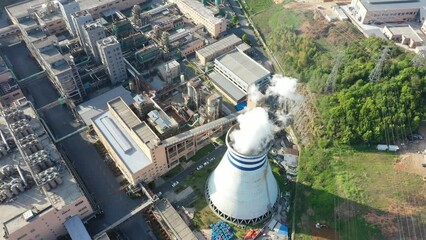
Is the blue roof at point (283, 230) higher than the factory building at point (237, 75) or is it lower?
lower

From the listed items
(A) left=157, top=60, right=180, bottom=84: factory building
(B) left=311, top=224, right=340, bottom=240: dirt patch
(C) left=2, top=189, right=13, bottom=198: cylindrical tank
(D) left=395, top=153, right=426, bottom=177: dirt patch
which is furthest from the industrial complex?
(D) left=395, top=153, right=426, bottom=177: dirt patch

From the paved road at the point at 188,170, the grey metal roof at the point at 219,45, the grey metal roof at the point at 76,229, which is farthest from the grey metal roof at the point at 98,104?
the grey metal roof at the point at 76,229

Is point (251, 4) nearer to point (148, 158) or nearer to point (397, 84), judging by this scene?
point (397, 84)

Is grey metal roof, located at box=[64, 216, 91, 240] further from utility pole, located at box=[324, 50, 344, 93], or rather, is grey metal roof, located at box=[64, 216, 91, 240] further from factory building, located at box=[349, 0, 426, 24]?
factory building, located at box=[349, 0, 426, 24]

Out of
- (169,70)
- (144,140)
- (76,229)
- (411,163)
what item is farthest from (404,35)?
(76,229)

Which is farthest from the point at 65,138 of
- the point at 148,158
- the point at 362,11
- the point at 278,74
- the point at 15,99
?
the point at 362,11

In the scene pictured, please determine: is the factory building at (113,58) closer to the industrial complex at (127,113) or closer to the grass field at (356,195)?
the industrial complex at (127,113)

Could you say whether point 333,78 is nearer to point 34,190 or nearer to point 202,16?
point 202,16
